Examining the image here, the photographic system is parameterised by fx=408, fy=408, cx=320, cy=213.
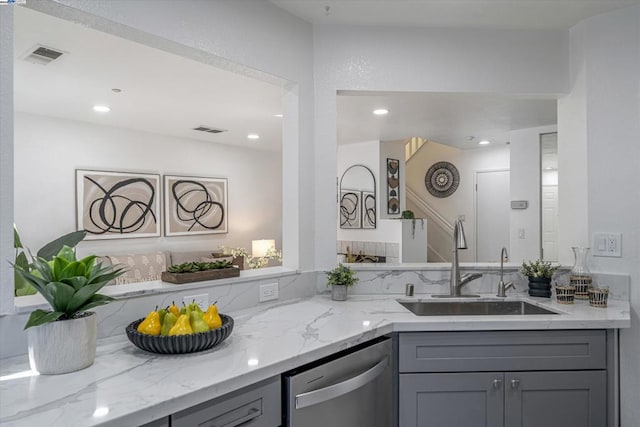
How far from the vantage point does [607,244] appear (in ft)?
6.90

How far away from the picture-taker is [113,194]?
4668mm

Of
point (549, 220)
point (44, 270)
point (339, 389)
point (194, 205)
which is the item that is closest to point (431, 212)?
point (549, 220)

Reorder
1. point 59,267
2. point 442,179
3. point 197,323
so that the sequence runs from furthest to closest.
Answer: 1. point 442,179
2. point 197,323
3. point 59,267

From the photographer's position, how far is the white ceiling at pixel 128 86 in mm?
2359

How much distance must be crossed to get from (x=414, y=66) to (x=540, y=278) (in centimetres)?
134

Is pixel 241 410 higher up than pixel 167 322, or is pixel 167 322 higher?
pixel 167 322

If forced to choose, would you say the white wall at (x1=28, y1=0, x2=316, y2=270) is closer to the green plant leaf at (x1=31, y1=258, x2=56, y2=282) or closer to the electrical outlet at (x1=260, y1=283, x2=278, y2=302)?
the electrical outlet at (x1=260, y1=283, x2=278, y2=302)

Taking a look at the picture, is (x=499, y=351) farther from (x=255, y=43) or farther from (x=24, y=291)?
(x=24, y=291)

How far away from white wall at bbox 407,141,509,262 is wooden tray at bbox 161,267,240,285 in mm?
5427

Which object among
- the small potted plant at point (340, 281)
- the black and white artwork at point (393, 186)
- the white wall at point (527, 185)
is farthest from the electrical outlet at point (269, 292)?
the black and white artwork at point (393, 186)

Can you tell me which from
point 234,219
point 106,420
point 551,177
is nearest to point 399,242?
point 551,177

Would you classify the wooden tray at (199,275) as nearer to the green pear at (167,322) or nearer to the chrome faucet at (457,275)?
the green pear at (167,322)

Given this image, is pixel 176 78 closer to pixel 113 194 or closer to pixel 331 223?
pixel 331 223

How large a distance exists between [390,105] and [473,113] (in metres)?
0.85
